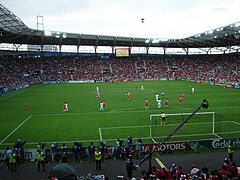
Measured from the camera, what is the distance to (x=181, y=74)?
8450 cm

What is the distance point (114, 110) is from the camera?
32.2m

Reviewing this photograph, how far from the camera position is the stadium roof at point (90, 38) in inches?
1998

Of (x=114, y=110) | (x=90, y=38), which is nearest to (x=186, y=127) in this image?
(x=114, y=110)

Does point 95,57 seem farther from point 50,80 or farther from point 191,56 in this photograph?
point 191,56

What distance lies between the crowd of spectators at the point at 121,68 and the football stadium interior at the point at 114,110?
32cm

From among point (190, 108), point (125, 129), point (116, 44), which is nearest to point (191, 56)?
point (116, 44)

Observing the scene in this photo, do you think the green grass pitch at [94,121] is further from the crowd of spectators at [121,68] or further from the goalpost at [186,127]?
the crowd of spectators at [121,68]

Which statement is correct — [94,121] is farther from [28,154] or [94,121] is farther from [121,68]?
[121,68]

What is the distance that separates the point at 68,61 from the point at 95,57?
32.3 ft

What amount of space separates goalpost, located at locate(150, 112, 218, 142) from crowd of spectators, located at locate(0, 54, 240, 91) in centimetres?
4575

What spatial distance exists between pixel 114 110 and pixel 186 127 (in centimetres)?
1097

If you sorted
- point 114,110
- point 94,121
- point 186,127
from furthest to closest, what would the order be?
point 114,110 → point 94,121 → point 186,127

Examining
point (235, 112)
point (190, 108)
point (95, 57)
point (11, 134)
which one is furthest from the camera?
point (95, 57)

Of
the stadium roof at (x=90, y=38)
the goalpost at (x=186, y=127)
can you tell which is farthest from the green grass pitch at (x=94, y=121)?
the stadium roof at (x=90, y=38)
